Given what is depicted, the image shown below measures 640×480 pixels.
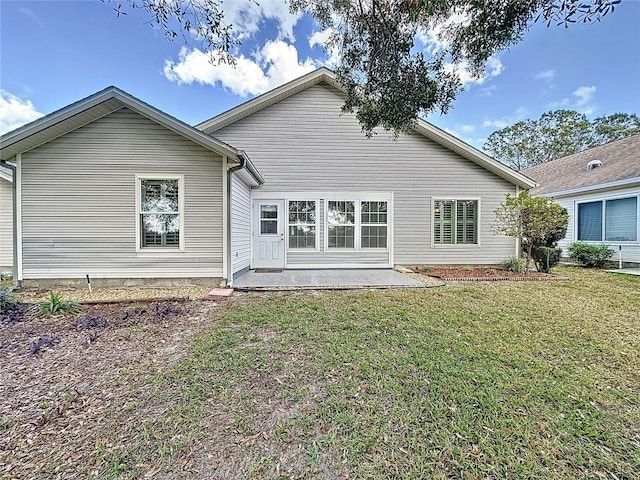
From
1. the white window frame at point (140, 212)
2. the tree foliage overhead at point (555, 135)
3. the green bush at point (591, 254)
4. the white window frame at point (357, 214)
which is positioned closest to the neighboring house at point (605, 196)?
the green bush at point (591, 254)

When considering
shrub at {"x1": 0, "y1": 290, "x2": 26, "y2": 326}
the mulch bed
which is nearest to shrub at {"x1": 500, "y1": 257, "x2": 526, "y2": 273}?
the mulch bed

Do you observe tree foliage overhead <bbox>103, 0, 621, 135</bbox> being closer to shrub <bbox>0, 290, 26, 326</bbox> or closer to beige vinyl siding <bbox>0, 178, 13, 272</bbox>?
shrub <bbox>0, 290, 26, 326</bbox>

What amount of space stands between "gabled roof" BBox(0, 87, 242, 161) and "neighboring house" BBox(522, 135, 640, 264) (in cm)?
1272

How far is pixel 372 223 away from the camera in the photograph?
957cm

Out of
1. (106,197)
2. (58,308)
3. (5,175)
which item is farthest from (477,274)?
(5,175)

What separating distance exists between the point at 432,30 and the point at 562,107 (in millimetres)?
31801

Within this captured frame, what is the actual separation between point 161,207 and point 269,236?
3.39 m

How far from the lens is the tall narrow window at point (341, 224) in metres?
9.46

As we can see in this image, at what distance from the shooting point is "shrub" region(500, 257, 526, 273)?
8773 mm

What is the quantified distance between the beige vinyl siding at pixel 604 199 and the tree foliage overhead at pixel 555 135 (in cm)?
2172

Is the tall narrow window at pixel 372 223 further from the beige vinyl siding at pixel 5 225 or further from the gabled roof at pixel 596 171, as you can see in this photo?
the beige vinyl siding at pixel 5 225

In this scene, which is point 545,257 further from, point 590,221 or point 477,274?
point 590,221

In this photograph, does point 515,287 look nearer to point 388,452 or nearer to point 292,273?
point 292,273

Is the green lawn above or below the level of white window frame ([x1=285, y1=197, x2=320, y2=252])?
below
